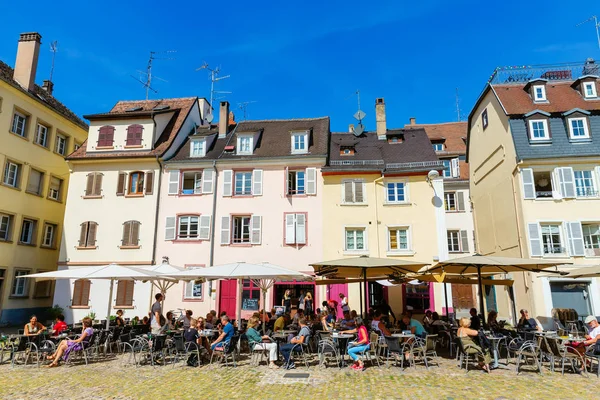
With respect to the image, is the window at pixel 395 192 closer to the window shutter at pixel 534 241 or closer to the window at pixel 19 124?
the window shutter at pixel 534 241

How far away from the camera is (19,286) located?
21.4 m

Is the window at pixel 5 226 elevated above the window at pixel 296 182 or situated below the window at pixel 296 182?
below

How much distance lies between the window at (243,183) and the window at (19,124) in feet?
39.1

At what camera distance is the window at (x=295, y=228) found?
68.6 ft

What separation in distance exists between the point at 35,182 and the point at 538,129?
2698 cm

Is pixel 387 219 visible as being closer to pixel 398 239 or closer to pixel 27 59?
pixel 398 239

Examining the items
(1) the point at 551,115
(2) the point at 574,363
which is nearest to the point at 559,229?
(1) the point at 551,115

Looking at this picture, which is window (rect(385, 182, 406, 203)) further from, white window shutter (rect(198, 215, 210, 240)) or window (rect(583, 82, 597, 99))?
window (rect(583, 82, 597, 99))

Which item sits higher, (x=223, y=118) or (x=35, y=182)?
(x=223, y=118)

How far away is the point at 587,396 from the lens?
7363 mm

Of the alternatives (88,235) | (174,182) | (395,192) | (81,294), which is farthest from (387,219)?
(81,294)

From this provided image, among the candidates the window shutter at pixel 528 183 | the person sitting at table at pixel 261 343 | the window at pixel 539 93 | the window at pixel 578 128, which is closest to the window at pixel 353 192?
the window shutter at pixel 528 183

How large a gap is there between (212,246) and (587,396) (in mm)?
17055

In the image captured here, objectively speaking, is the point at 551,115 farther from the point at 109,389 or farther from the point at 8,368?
the point at 8,368
